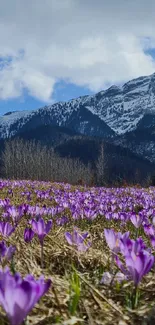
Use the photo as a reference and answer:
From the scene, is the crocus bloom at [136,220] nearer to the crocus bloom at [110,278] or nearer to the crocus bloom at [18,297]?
the crocus bloom at [110,278]

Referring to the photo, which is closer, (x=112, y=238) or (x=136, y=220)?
(x=112, y=238)

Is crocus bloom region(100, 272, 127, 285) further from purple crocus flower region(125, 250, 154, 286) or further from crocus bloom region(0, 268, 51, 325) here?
crocus bloom region(0, 268, 51, 325)

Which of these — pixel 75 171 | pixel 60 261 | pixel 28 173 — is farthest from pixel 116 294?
pixel 75 171

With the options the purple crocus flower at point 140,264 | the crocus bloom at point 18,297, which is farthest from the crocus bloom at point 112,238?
the crocus bloom at point 18,297

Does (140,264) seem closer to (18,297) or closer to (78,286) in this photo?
(78,286)

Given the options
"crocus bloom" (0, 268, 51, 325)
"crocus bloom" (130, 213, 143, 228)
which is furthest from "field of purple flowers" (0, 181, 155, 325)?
"crocus bloom" (130, 213, 143, 228)

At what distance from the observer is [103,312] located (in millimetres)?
1214

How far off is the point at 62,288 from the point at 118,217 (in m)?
2.50

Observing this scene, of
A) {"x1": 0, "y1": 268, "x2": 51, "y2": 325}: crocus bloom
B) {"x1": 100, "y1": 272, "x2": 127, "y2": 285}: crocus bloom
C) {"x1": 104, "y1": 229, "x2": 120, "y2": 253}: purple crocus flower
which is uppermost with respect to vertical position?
{"x1": 104, "y1": 229, "x2": 120, "y2": 253}: purple crocus flower

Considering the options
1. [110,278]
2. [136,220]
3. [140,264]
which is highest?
[136,220]

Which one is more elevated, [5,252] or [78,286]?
[5,252]

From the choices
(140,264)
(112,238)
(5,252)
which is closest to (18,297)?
(140,264)

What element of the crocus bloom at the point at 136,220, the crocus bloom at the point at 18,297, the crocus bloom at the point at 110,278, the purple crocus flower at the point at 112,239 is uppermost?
the crocus bloom at the point at 136,220

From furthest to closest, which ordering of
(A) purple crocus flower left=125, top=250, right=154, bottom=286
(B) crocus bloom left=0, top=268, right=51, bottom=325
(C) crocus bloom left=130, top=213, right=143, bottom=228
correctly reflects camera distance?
(C) crocus bloom left=130, top=213, right=143, bottom=228 < (A) purple crocus flower left=125, top=250, right=154, bottom=286 < (B) crocus bloom left=0, top=268, right=51, bottom=325
